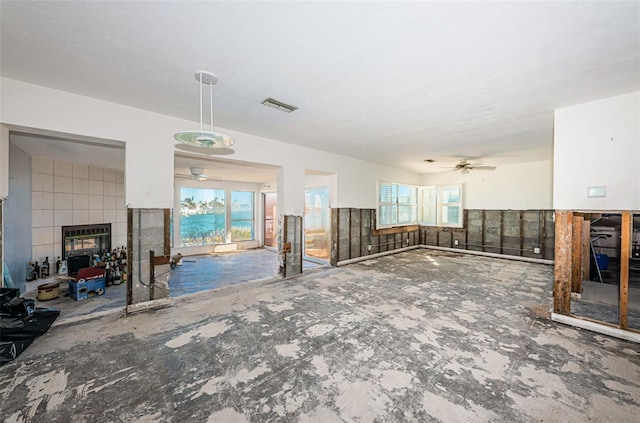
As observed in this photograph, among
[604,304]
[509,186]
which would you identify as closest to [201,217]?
[604,304]

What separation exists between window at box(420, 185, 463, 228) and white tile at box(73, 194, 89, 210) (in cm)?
938

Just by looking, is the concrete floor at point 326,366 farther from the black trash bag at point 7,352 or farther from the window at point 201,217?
the window at point 201,217

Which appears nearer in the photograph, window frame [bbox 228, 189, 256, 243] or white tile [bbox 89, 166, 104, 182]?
white tile [bbox 89, 166, 104, 182]

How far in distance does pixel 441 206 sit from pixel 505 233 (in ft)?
6.45

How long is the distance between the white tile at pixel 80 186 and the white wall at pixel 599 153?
27.2 feet

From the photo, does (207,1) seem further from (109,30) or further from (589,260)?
(589,260)

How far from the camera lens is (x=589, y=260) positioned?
470 centimetres

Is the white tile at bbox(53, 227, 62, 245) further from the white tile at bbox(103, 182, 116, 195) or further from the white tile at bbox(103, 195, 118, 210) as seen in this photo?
the white tile at bbox(103, 182, 116, 195)

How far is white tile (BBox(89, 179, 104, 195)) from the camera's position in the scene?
5382mm

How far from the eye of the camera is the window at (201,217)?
755 centimetres

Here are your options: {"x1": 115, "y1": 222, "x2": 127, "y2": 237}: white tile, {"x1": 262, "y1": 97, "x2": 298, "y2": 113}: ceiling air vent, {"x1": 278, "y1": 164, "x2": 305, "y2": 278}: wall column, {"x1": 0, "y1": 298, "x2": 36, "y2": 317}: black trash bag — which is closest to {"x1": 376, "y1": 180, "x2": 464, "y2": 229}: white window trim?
{"x1": 278, "y1": 164, "x2": 305, "y2": 278}: wall column

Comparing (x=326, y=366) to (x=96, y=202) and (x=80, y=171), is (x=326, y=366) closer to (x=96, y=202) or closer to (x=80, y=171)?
(x=96, y=202)

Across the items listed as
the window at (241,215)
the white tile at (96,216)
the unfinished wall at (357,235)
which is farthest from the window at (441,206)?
the white tile at (96,216)

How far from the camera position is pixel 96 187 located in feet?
18.0
